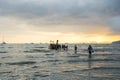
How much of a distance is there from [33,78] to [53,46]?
70244mm

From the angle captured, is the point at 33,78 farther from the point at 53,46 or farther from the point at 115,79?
the point at 53,46

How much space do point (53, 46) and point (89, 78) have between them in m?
70.3

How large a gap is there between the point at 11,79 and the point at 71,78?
19.5 feet

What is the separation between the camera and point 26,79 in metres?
21.5

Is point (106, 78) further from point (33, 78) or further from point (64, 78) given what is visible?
point (33, 78)

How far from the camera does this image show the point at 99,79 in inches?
847

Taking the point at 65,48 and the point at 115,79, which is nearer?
the point at 115,79

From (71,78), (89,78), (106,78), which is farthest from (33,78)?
(106,78)

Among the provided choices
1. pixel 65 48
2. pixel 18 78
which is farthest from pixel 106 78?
pixel 65 48

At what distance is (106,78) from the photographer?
22109 millimetres

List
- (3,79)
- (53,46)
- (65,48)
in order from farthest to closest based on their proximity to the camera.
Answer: (65,48)
(53,46)
(3,79)

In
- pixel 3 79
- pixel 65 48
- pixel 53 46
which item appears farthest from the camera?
pixel 65 48

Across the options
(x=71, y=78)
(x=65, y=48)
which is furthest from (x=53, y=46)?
(x=71, y=78)

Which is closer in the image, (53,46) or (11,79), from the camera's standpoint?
(11,79)
